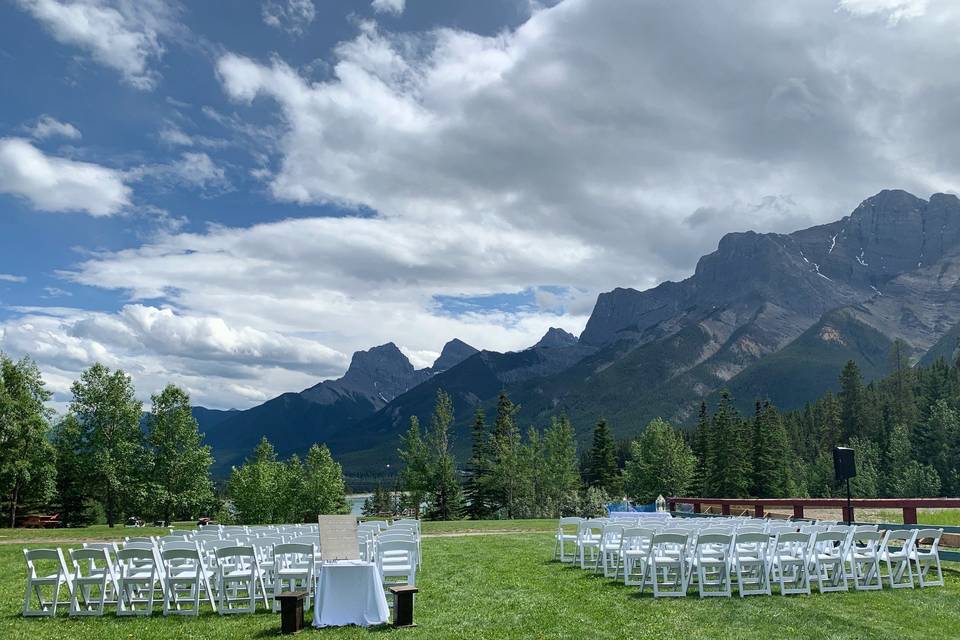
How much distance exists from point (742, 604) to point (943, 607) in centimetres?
262

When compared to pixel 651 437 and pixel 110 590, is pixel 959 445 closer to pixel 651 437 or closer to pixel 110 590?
pixel 651 437

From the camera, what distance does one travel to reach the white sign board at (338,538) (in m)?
9.91

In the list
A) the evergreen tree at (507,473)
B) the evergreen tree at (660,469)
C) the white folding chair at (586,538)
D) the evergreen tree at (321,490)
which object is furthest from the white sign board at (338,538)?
the evergreen tree at (660,469)

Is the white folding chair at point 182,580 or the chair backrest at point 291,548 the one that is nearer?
the white folding chair at point 182,580

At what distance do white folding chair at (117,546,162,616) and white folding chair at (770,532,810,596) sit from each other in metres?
8.76

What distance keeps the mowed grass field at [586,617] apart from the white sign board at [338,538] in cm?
110

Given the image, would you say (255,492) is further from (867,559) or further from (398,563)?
(867,559)

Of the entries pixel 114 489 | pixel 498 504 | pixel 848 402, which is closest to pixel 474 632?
pixel 114 489

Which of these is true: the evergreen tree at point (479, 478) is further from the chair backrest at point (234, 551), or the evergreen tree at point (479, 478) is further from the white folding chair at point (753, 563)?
the chair backrest at point (234, 551)

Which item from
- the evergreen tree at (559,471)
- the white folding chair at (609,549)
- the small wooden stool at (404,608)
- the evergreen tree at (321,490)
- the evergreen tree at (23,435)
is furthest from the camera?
A: the evergreen tree at (559,471)

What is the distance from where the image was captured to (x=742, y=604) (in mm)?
10219

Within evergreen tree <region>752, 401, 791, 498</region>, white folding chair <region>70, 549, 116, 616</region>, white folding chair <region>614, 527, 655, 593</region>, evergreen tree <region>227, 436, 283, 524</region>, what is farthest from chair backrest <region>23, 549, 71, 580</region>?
evergreen tree <region>752, 401, 791, 498</region>

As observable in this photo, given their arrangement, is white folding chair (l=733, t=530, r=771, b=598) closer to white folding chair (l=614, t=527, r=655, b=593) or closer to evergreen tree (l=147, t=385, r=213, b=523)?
white folding chair (l=614, t=527, r=655, b=593)

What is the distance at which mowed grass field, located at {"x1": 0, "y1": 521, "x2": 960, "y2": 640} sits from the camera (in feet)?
28.6
